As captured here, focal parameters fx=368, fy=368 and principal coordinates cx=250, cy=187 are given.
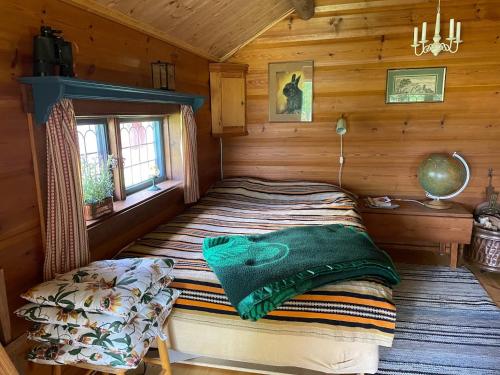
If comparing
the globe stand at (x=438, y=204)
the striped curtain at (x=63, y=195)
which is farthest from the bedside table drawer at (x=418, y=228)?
the striped curtain at (x=63, y=195)

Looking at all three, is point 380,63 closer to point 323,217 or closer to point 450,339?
point 323,217

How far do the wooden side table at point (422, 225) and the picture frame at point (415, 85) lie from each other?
3.18ft

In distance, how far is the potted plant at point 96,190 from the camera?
199cm

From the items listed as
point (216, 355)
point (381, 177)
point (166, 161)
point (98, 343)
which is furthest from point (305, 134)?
point (98, 343)

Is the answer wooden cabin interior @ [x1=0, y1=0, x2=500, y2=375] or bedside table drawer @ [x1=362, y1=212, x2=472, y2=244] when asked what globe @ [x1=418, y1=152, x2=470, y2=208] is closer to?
wooden cabin interior @ [x1=0, y1=0, x2=500, y2=375]

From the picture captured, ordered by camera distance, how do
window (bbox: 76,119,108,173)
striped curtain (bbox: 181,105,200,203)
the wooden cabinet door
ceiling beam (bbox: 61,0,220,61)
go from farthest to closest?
the wooden cabinet door, striped curtain (bbox: 181,105,200,203), window (bbox: 76,119,108,173), ceiling beam (bbox: 61,0,220,61)

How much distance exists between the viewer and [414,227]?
317cm

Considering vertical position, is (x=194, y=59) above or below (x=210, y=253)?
above

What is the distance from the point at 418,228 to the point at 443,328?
3.38 feet

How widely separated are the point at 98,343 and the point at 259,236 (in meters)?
1.19

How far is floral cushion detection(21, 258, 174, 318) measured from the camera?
1361 mm

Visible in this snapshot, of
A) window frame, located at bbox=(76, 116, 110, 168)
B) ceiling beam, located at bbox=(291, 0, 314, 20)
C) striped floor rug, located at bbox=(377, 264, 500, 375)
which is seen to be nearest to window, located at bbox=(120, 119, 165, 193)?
window frame, located at bbox=(76, 116, 110, 168)

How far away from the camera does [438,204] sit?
10.7 ft

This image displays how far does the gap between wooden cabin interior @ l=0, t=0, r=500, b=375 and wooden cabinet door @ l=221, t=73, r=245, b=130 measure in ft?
0.06
